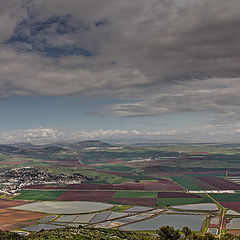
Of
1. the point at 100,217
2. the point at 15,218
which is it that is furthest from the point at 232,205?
the point at 15,218

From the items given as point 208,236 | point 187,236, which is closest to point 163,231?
point 187,236

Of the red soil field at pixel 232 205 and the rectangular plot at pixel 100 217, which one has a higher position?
the rectangular plot at pixel 100 217

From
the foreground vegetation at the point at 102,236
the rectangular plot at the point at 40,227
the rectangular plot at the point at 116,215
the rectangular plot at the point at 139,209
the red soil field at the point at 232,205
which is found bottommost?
the red soil field at the point at 232,205

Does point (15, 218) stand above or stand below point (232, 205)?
above

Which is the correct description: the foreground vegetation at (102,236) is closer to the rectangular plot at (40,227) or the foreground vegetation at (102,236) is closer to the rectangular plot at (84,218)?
the rectangular plot at (40,227)

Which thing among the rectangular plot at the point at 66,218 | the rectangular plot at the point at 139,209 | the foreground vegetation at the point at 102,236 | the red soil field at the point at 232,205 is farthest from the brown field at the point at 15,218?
the red soil field at the point at 232,205

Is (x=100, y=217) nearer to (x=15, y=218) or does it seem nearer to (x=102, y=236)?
(x=15, y=218)

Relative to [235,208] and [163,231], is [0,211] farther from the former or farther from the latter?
[235,208]

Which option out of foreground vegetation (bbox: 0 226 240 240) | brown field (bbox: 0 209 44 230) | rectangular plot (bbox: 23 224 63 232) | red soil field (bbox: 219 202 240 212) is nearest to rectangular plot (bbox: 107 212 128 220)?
rectangular plot (bbox: 23 224 63 232)

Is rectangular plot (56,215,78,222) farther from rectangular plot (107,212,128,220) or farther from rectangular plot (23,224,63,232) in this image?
rectangular plot (107,212,128,220)
